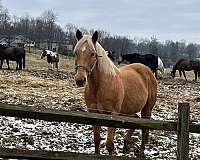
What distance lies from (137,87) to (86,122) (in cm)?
346

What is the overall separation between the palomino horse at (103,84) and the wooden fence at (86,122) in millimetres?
1487

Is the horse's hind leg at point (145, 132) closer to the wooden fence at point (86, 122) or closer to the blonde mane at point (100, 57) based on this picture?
the blonde mane at point (100, 57)

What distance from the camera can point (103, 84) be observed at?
6.35 m

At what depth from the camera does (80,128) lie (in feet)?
29.6

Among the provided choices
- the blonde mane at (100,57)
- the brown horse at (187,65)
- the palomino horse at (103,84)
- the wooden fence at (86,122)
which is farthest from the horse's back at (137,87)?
the brown horse at (187,65)

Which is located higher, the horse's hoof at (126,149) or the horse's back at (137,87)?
the horse's back at (137,87)

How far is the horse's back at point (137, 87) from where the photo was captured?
718cm

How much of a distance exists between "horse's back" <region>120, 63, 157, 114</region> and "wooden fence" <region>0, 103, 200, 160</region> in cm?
262

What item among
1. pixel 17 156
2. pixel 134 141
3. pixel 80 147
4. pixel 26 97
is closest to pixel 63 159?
pixel 17 156

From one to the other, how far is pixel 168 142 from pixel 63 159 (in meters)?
4.67

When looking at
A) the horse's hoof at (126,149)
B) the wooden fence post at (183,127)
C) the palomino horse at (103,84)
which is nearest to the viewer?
the wooden fence post at (183,127)

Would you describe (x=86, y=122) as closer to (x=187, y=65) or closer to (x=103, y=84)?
(x=103, y=84)

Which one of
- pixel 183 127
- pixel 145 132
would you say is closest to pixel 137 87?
pixel 145 132

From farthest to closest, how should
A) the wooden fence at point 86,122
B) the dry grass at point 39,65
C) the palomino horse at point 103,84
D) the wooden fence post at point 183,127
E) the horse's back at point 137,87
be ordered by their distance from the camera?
the dry grass at point 39,65 → the horse's back at point 137,87 → the palomino horse at point 103,84 → the wooden fence post at point 183,127 → the wooden fence at point 86,122
